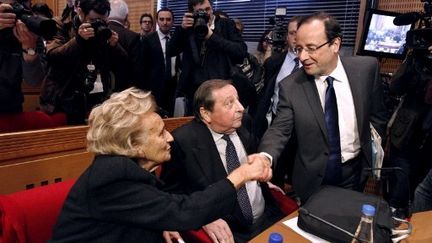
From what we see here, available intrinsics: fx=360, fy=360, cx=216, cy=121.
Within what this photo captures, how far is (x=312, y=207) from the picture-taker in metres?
1.31

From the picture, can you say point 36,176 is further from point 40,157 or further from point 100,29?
point 100,29

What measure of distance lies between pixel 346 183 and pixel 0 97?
1840 millimetres

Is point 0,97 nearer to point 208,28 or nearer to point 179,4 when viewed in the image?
point 208,28

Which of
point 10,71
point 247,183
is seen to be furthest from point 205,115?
point 10,71

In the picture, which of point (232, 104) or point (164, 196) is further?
point (232, 104)


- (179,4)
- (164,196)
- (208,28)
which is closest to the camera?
(164,196)

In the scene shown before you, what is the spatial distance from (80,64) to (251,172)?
136cm

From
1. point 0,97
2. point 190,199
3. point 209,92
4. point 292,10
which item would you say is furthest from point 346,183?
point 292,10

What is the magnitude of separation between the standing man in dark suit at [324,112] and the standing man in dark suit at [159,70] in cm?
166

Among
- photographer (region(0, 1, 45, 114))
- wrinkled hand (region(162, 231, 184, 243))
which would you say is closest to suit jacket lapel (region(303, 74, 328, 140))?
wrinkled hand (region(162, 231, 184, 243))

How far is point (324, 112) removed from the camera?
1775mm

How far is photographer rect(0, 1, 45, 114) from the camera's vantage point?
1790 millimetres

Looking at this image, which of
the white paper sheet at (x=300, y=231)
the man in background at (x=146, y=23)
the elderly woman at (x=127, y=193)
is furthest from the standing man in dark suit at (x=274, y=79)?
the man in background at (x=146, y=23)

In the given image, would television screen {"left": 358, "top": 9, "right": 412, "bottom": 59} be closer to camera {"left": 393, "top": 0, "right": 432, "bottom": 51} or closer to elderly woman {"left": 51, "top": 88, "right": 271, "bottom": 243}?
camera {"left": 393, "top": 0, "right": 432, "bottom": 51}
